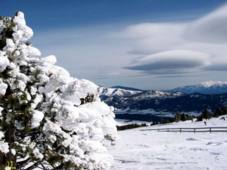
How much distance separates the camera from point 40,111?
12977 millimetres

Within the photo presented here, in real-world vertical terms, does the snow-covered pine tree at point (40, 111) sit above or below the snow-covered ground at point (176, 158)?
above

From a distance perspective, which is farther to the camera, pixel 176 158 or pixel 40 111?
pixel 176 158

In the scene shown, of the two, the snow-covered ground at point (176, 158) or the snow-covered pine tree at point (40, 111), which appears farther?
the snow-covered ground at point (176, 158)

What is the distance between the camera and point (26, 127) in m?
12.9

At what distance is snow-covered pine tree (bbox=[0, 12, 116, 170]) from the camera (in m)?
12.7

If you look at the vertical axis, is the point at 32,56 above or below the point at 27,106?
above

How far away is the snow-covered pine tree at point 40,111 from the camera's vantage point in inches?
500

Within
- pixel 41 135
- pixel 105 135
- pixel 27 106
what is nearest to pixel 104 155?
pixel 105 135

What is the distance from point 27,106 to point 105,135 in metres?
3.67

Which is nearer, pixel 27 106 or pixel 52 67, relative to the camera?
pixel 27 106

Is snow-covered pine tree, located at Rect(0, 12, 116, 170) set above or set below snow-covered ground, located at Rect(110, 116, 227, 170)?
above

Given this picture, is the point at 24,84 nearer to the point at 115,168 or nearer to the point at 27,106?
the point at 27,106

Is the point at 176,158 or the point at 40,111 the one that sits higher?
the point at 40,111

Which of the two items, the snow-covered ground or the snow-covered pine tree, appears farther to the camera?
the snow-covered ground
